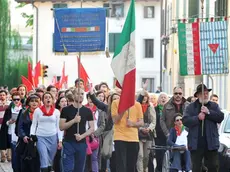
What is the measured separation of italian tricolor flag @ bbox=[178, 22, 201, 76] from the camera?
54.2ft

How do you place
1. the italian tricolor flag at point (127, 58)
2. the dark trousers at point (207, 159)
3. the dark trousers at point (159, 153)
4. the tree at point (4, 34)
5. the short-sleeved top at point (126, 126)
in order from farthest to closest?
the tree at point (4, 34) → the dark trousers at point (159, 153) → the short-sleeved top at point (126, 126) → the italian tricolor flag at point (127, 58) → the dark trousers at point (207, 159)

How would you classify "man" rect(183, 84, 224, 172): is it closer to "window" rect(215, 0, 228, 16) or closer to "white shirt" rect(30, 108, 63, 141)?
"white shirt" rect(30, 108, 63, 141)

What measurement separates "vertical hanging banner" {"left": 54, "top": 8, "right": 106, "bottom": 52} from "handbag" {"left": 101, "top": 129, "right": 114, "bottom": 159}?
2002mm

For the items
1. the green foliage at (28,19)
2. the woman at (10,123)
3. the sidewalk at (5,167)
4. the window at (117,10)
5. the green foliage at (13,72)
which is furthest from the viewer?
the green foliage at (28,19)

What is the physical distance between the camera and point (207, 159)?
14.6 m

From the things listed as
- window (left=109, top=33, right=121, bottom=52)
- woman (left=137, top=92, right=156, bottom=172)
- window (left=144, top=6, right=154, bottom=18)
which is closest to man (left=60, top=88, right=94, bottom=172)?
woman (left=137, top=92, right=156, bottom=172)

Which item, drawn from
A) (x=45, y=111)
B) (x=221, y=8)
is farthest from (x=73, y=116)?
(x=221, y=8)

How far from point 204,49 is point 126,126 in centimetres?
194

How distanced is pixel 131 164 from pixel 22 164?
6.69ft

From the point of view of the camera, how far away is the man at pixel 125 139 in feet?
51.7

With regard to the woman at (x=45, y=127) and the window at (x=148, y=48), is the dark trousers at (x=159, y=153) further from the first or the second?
the window at (x=148, y=48)

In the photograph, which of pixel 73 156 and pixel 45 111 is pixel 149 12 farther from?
pixel 73 156

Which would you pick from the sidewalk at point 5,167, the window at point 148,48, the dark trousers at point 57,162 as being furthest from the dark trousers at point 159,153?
the window at point 148,48

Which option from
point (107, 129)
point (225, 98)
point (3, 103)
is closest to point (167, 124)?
point (107, 129)
